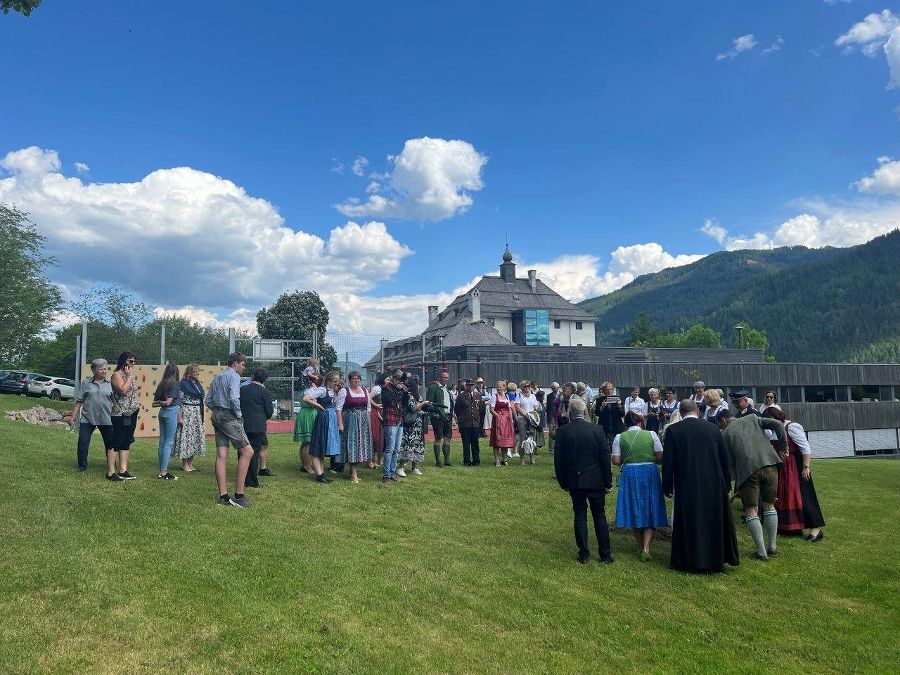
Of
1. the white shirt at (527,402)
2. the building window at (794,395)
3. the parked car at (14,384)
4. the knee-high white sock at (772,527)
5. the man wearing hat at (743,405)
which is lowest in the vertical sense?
the building window at (794,395)

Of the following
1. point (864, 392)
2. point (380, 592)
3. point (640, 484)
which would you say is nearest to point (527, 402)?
point (640, 484)

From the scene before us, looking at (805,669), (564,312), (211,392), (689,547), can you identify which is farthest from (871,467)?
(564,312)

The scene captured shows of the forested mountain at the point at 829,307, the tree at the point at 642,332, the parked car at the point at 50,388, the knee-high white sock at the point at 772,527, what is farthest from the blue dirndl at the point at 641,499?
the forested mountain at the point at 829,307

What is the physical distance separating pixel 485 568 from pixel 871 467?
15390mm

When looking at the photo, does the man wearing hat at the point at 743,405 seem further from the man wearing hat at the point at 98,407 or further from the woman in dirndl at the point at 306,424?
the man wearing hat at the point at 98,407

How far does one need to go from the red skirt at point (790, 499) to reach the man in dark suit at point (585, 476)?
3130 millimetres

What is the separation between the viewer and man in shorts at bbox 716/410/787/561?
7.69m

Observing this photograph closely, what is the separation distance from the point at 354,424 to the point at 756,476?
6172 mm

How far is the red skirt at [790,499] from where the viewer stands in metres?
8.59

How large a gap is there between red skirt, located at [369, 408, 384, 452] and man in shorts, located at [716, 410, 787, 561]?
20.2 feet

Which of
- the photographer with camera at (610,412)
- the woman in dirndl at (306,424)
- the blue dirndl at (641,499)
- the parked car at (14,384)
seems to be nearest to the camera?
the blue dirndl at (641,499)

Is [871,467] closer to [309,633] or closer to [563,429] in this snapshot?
[563,429]

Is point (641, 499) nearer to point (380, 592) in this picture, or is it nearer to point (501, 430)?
point (380, 592)

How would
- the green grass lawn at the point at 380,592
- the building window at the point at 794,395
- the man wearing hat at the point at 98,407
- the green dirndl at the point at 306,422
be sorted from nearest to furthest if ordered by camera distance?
the green grass lawn at the point at 380,592
the man wearing hat at the point at 98,407
the green dirndl at the point at 306,422
the building window at the point at 794,395
